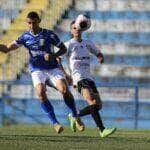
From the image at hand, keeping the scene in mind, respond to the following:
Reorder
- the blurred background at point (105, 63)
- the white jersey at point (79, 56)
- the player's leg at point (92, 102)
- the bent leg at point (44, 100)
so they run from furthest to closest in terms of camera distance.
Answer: the blurred background at point (105, 63) → the white jersey at point (79, 56) → the player's leg at point (92, 102) → the bent leg at point (44, 100)

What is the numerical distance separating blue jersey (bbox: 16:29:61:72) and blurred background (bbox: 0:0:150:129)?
22.6 ft

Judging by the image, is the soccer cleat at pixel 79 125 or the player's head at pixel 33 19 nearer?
the player's head at pixel 33 19

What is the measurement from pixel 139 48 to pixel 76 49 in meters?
8.89

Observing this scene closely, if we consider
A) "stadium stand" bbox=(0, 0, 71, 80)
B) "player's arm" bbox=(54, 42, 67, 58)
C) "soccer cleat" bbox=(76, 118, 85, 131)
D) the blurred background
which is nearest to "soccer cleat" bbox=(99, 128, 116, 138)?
"soccer cleat" bbox=(76, 118, 85, 131)

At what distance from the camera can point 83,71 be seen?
10.5 m

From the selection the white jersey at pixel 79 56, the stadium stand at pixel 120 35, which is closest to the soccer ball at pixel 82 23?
the white jersey at pixel 79 56

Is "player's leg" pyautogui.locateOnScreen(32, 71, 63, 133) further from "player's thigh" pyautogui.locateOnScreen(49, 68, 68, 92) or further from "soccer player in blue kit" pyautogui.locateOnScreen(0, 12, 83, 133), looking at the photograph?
"player's thigh" pyautogui.locateOnScreen(49, 68, 68, 92)

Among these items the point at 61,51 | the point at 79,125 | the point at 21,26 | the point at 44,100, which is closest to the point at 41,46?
the point at 61,51

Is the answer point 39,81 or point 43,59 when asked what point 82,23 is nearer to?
point 43,59

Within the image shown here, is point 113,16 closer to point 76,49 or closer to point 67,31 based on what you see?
point 67,31

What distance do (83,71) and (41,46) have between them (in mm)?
753

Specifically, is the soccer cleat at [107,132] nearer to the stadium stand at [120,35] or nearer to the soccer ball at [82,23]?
the soccer ball at [82,23]

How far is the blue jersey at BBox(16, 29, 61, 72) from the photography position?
1023cm

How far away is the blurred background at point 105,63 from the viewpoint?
17.2 m
